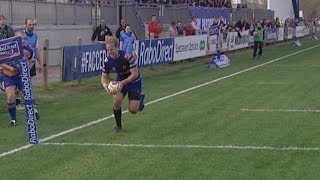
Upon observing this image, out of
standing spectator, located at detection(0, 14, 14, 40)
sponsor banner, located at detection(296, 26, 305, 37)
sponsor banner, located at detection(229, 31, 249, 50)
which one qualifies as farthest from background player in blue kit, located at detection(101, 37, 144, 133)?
sponsor banner, located at detection(296, 26, 305, 37)

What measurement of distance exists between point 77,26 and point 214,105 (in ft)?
51.4

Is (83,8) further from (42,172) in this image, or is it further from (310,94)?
(42,172)

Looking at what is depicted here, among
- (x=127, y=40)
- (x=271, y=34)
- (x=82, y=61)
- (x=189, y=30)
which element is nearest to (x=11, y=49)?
(x=82, y=61)

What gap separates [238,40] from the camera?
39.4 metres

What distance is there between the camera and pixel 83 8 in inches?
1195

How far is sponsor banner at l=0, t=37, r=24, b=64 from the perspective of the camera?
10406 mm

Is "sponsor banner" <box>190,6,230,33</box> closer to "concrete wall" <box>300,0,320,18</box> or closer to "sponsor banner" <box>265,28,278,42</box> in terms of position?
"sponsor banner" <box>265,28,278,42</box>

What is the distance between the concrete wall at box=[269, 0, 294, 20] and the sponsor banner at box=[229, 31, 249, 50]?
1445 inches

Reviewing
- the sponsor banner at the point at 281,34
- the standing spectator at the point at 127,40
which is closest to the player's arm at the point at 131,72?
the standing spectator at the point at 127,40

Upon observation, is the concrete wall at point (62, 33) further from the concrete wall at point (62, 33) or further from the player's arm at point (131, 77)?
the player's arm at point (131, 77)

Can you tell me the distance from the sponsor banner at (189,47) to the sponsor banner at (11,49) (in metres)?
18.2

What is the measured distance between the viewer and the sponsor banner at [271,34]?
4797 centimetres

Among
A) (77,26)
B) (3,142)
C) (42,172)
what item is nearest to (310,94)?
(3,142)

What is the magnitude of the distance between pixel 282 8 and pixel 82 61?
6255 centimetres
